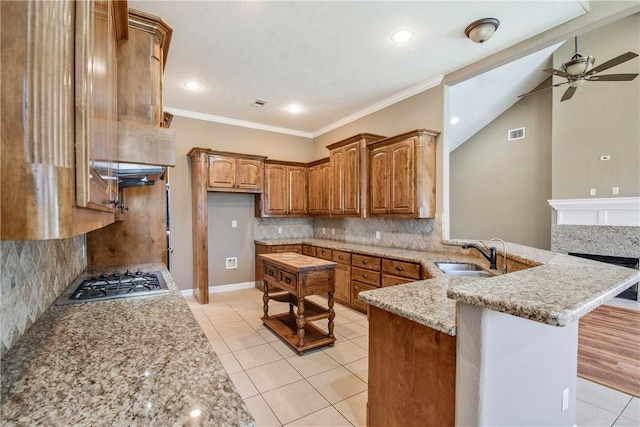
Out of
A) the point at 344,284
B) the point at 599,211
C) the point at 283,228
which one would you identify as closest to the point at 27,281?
the point at 344,284

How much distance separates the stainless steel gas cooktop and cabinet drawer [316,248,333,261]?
2.78 meters

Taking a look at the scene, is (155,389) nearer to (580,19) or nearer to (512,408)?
(512,408)

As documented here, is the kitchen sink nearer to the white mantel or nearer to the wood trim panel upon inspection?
the wood trim panel

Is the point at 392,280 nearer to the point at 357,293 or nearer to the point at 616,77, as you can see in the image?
the point at 357,293

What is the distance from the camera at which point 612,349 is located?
3010mm

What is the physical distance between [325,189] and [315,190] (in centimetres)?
35

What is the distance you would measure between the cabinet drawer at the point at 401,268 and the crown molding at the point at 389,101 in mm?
2272

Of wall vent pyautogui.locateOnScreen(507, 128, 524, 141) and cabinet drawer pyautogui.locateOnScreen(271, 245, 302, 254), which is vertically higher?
wall vent pyautogui.locateOnScreen(507, 128, 524, 141)

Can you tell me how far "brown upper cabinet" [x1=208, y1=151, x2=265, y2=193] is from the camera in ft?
15.4

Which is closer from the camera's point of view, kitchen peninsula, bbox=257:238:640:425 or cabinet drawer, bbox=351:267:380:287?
kitchen peninsula, bbox=257:238:640:425

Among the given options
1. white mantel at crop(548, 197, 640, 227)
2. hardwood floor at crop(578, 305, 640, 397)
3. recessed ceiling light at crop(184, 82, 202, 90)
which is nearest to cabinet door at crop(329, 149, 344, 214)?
recessed ceiling light at crop(184, 82, 202, 90)

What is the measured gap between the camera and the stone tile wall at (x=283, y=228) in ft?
18.1

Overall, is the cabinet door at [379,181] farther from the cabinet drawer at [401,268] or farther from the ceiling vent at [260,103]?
the ceiling vent at [260,103]

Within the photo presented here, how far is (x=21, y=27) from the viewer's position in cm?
41
